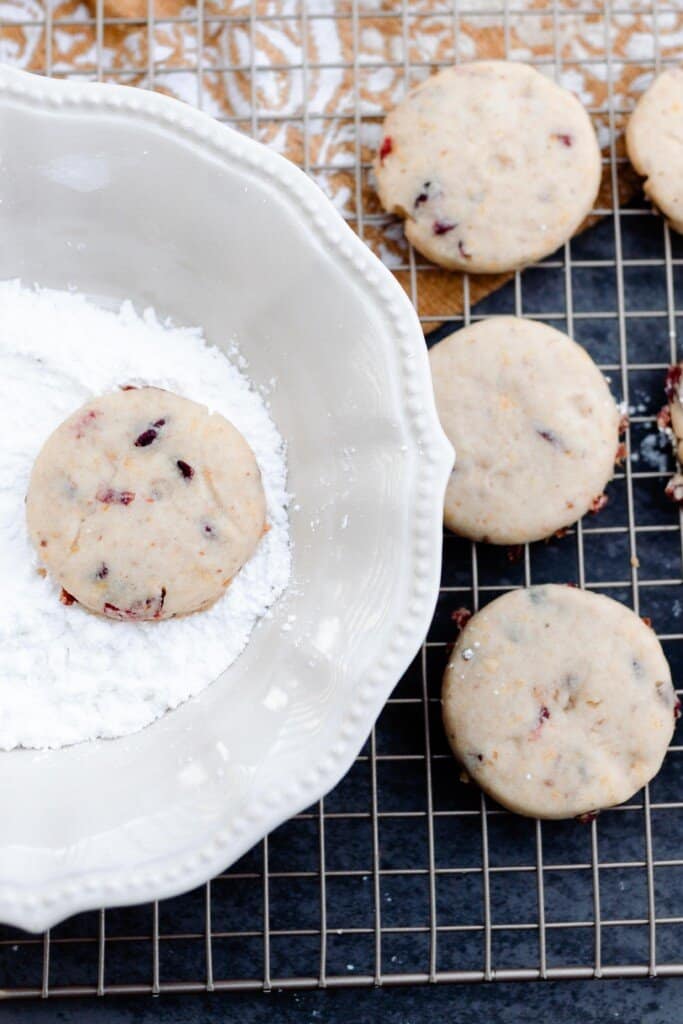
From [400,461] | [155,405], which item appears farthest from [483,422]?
[155,405]

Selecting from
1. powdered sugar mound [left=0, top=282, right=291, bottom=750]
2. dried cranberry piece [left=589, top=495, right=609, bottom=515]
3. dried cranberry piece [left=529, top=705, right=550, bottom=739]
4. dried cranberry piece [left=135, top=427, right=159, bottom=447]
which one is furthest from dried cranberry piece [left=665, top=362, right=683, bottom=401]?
dried cranberry piece [left=135, top=427, right=159, bottom=447]

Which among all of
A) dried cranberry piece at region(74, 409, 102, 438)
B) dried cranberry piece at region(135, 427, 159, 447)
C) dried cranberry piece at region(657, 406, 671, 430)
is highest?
dried cranberry piece at region(74, 409, 102, 438)

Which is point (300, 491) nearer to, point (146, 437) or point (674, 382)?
point (146, 437)

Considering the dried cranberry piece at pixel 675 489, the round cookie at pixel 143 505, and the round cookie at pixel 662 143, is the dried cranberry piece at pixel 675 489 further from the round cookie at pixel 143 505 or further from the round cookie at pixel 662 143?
the round cookie at pixel 143 505

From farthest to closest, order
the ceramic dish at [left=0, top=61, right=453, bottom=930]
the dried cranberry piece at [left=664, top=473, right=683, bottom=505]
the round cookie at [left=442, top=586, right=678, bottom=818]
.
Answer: the dried cranberry piece at [left=664, top=473, right=683, bottom=505] → the round cookie at [left=442, top=586, right=678, bottom=818] → the ceramic dish at [left=0, top=61, right=453, bottom=930]

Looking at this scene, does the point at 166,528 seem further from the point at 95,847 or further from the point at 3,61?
the point at 3,61

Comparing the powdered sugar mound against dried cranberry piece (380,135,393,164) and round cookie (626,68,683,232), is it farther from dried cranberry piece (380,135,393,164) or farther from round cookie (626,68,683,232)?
round cookie (626,68,683,232)

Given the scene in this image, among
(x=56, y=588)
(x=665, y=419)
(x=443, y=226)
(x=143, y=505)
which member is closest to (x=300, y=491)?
(x=143, y=505)
